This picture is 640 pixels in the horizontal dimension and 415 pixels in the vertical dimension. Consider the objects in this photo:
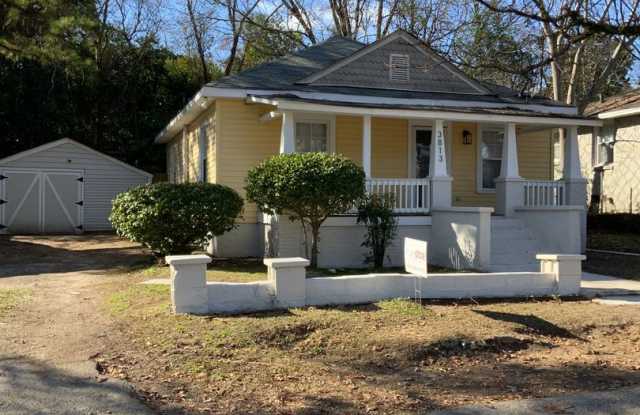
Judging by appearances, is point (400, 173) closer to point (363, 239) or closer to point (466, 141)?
point (466, 141)

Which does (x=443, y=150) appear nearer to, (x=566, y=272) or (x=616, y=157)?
(x=566, y=272)

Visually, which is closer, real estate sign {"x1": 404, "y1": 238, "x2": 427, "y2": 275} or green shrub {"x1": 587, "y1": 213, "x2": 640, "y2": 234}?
real estate sign {"x1": 404, "y1": 238, "x2": 427, "y2": 275}

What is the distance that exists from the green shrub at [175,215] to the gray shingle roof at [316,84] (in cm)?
277

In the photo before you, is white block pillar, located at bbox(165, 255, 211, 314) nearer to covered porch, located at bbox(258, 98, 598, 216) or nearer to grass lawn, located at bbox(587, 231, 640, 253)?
covered porch, located at bbox(258, 98, 598, 216)

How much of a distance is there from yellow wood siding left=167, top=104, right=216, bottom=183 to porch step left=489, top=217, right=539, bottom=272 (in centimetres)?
620

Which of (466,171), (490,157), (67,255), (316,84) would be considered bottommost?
(67,255)

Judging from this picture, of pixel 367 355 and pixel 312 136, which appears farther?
→ pixel 312 136

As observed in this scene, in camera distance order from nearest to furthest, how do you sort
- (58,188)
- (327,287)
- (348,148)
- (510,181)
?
1. (327,287)
2. (510,181)
3. (348,148)
4. (58,188)

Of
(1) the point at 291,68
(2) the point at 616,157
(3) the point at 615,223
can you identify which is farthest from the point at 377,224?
(2) the point at 616,157

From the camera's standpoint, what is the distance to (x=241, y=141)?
13102mm

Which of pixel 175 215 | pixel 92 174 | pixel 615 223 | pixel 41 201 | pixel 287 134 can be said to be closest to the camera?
pixel 175 215

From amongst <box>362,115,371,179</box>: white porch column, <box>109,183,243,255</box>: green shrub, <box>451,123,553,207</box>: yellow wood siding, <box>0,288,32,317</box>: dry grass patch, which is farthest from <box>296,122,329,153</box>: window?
<box>0,288,32,317</box>: dry grass patch

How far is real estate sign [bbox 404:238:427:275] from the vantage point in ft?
24.7

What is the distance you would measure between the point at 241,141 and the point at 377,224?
370 centimetres
